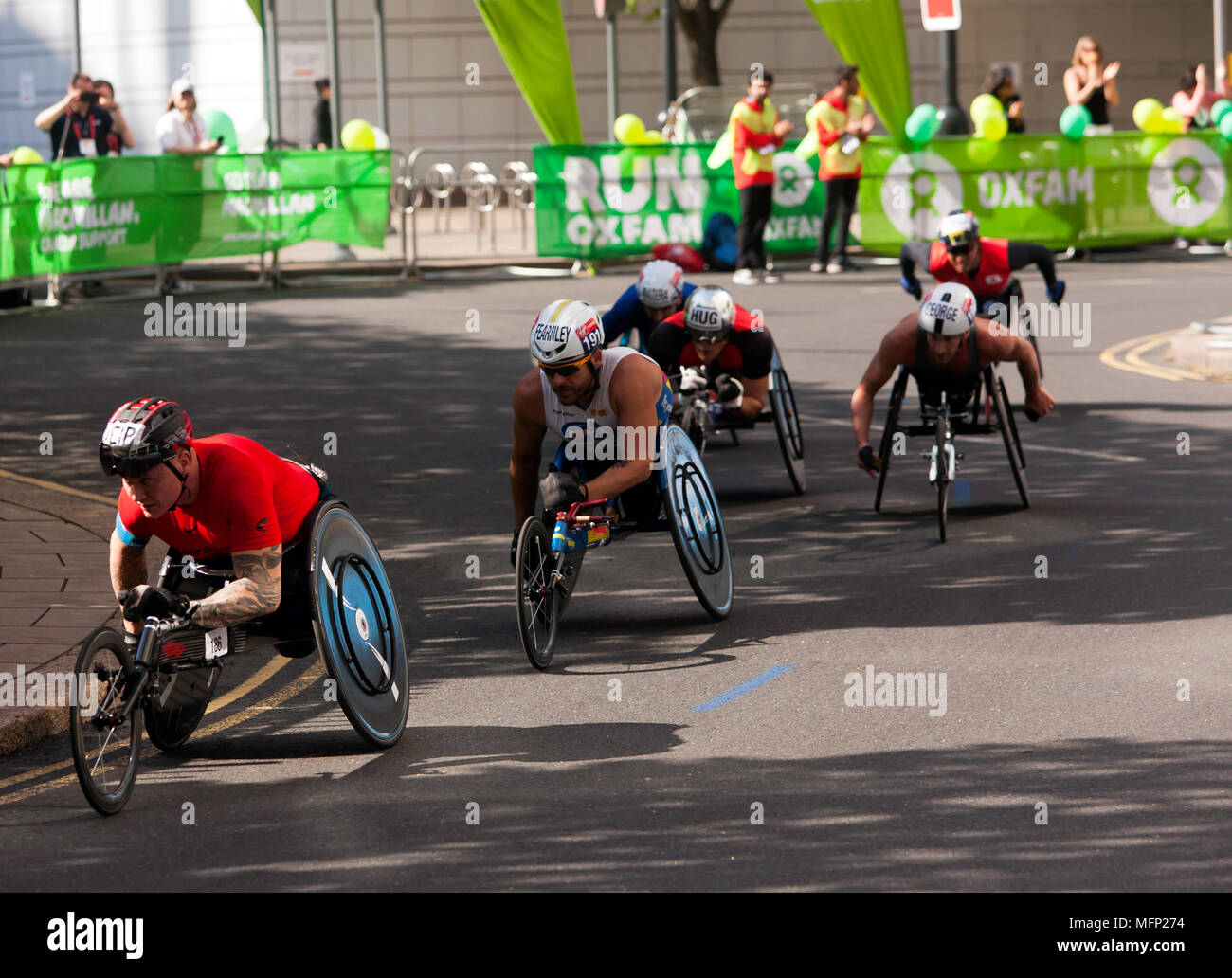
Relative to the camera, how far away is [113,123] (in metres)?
21.9

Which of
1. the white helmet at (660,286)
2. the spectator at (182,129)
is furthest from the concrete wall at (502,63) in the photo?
the white helmet at (660,286)

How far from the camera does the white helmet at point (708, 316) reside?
10.8 metres

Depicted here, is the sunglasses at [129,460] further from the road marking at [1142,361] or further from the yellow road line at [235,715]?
the road marking at [1142,361]

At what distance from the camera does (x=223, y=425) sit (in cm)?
1343

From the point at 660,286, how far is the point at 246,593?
537 centimetres

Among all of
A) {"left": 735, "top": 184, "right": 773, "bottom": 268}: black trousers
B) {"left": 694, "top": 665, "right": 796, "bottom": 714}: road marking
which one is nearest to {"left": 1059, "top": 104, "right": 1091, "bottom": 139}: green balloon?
{"left": 735, "top": 184, "right": 773, "bottom": 268}: black trousers

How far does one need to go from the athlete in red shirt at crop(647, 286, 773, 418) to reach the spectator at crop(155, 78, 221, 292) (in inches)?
460

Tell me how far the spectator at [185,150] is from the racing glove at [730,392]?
11.9 metres

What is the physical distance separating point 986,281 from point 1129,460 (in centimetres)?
154

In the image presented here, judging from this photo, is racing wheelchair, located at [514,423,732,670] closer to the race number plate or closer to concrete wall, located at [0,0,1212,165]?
the race number plate

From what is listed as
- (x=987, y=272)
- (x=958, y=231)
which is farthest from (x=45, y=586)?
(x=987, y=272)

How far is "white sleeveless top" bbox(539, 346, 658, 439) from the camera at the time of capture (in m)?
8.13
